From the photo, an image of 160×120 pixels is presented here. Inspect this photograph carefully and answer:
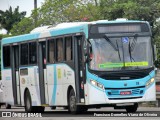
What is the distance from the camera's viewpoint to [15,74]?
1162 inches

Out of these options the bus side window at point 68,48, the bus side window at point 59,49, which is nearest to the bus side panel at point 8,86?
the bus side window at point 59,49

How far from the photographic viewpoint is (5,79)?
3092cm

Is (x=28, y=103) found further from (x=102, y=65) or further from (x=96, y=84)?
(x=102, y=65)

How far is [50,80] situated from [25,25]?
50154mm

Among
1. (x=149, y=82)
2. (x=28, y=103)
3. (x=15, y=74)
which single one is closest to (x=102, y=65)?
(x=149, y=82)

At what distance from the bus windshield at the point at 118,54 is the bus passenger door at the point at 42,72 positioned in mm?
4089

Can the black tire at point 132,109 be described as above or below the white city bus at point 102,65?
below

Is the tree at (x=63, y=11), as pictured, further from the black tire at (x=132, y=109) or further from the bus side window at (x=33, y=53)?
the black tire at (x=132, y=109)

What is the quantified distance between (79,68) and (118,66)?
56.5 inches

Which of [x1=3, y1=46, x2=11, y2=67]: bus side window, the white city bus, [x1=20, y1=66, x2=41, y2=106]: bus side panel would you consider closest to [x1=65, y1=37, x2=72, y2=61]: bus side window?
the white city bus

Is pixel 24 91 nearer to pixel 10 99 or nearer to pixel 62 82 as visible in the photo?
pixel 10 99

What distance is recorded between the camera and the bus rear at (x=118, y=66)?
22.7 m

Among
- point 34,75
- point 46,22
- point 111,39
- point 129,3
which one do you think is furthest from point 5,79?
point 46,22

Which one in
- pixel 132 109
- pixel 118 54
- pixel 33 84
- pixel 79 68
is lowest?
pixel 132 109
